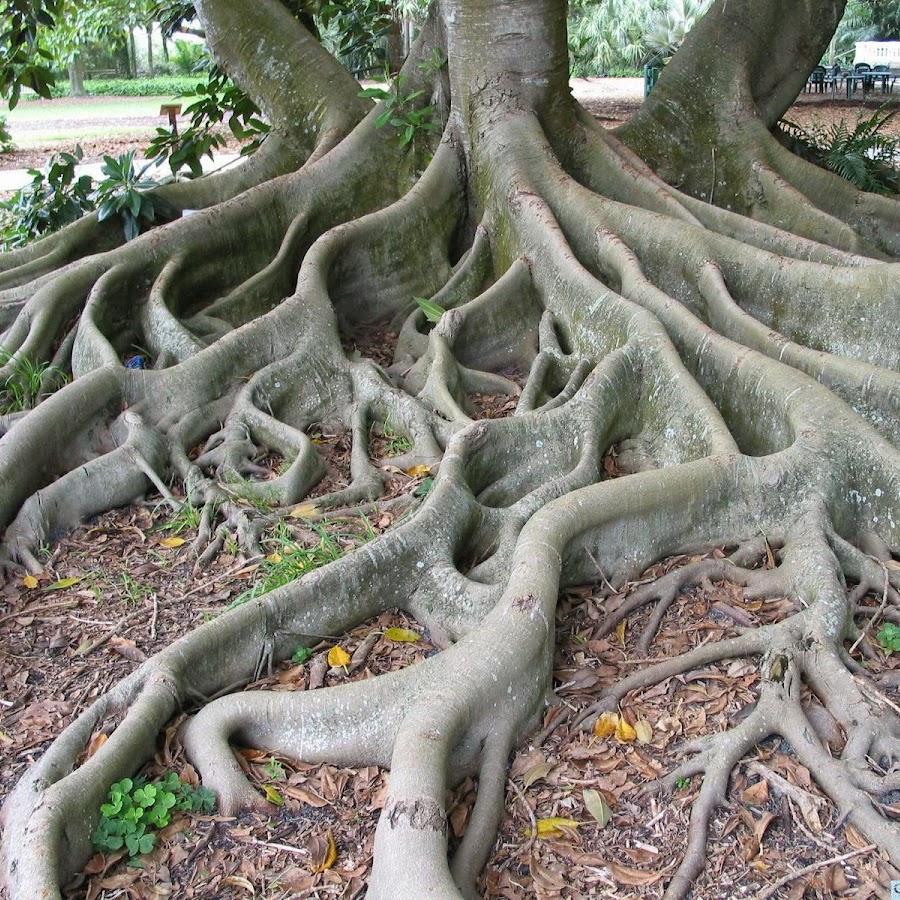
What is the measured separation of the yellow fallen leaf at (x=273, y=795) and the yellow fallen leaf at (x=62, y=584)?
159 cm

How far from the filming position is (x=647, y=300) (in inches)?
191

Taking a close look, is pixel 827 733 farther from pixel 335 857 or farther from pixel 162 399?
pixel 162 399

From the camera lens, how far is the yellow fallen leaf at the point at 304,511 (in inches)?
171

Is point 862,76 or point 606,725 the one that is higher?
point 862,76

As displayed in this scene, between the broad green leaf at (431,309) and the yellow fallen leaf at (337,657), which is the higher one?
the broad green leaf at (431,309)

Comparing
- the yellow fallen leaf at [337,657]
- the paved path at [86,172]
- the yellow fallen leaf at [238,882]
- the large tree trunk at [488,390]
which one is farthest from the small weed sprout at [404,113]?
the paved path at [86,172]

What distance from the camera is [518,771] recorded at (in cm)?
300

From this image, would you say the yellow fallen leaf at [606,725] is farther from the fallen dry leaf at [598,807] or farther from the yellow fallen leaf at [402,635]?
the yellow fallen leaf at [402,635]

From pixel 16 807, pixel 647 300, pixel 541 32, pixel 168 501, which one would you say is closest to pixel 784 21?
pixel 541 32

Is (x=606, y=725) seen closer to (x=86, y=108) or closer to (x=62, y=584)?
(x=62, y=584)

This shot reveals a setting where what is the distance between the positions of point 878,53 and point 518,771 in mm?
25412

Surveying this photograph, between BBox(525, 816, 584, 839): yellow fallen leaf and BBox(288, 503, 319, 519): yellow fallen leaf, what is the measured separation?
1903 millimetres

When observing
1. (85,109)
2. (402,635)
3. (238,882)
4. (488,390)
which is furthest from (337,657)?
(85,109)

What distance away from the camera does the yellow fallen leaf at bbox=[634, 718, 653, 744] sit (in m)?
3.06
